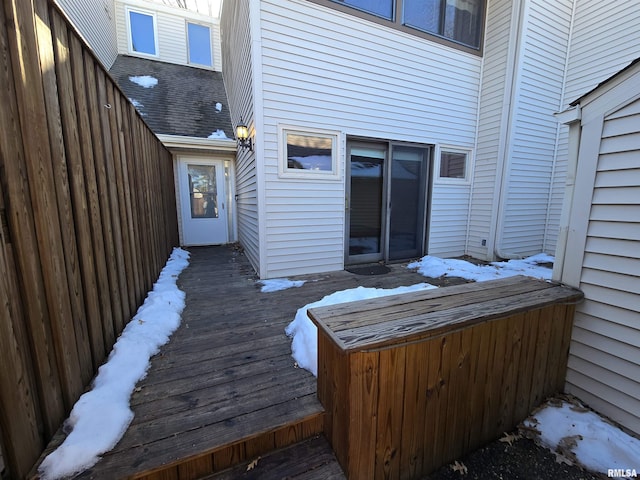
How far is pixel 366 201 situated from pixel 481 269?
2.08 metres

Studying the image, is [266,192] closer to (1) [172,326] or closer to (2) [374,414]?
(1) [172,326]

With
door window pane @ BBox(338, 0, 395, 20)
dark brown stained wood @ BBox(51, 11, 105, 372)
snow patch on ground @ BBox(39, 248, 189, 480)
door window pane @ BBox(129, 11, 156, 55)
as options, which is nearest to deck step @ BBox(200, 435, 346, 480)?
snow patch on ground @ BBox(39, 248, 189, 480)

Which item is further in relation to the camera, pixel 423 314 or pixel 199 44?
pixel 199 44

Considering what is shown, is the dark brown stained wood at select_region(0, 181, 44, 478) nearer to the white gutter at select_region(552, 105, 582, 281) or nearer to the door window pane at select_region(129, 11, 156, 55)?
the white gutter at select_region(552, 105, 582, 281)

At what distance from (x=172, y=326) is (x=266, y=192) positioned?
6.58 ft

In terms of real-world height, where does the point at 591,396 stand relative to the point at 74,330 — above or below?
below

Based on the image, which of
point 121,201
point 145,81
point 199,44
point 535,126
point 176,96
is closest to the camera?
point 121,201

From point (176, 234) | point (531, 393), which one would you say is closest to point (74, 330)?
point (531, 393)

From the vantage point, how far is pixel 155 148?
382cm

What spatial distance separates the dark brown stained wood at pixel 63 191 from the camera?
127 centimetres

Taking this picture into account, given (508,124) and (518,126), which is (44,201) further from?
(518,126)

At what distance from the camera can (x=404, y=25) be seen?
416 centimetres

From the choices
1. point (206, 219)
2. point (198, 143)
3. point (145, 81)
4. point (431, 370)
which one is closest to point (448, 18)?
point (198, 143)

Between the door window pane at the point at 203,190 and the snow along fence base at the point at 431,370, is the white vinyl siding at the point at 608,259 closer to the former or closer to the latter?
the snow along fence base at the point at 431,370
